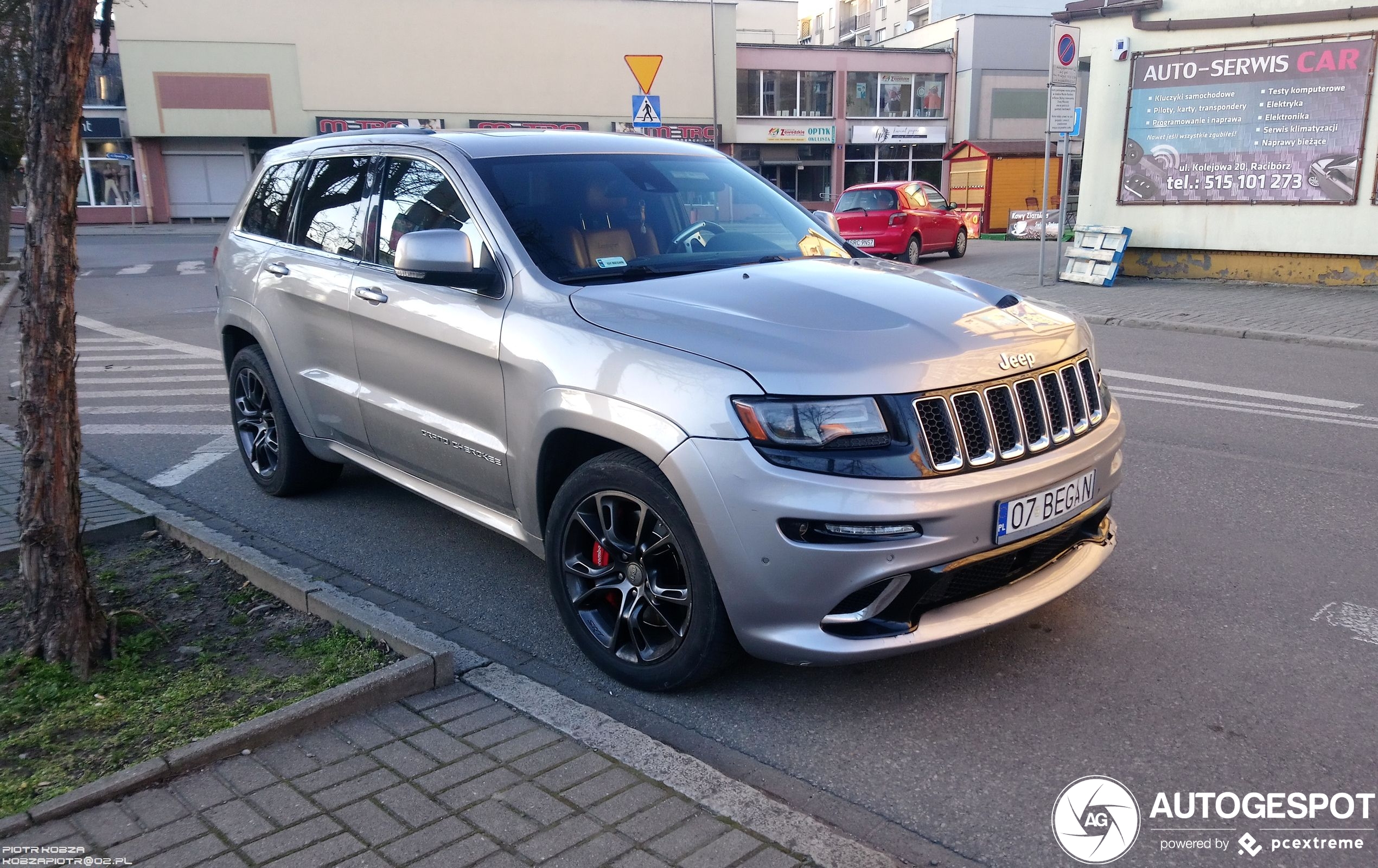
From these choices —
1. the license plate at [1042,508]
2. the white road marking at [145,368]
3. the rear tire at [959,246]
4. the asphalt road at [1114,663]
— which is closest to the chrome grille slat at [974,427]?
the license plate at [1042,508]

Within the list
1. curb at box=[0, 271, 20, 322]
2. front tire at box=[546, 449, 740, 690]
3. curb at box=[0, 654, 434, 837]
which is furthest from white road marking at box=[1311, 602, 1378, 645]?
curb at box=[0, 271, 20, 322]

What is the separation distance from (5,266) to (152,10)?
75.6ft

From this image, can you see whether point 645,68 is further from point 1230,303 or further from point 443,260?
point 443,260

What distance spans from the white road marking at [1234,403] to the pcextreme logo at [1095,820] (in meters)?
5.50

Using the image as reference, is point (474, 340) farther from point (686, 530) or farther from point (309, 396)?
point (309, 396)

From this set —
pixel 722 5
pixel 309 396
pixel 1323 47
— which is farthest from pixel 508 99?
pixel 309 396

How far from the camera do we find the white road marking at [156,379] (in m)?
9.69

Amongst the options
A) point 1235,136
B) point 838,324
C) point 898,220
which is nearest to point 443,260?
point 838,324

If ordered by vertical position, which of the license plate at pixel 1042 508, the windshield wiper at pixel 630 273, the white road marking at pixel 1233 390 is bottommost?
the white road marking at pixel 1233 390

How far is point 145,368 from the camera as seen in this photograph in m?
10.5

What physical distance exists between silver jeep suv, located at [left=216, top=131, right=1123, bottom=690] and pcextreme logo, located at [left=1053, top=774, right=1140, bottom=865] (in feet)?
1.75

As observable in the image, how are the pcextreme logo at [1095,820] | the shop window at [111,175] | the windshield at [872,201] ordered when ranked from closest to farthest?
the pcextreme logo at [1095,820] < the windshield at [872,201] < the shop window at [111,175]

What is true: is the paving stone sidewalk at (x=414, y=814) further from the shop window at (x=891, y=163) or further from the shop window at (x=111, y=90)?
the shop window at (x=891, y=163)

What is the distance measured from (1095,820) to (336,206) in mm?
4192
